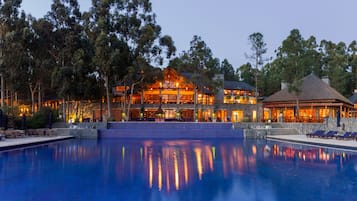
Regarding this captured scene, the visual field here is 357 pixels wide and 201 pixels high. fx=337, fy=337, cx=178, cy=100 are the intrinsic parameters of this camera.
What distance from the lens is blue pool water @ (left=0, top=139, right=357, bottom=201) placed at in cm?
781

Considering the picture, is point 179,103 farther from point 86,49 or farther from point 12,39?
point 12,39

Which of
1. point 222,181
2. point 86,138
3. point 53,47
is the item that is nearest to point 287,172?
point 222,181

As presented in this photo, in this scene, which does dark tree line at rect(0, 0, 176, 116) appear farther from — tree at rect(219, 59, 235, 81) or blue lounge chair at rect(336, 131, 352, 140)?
tree at rect(219, 59, 235, 81)

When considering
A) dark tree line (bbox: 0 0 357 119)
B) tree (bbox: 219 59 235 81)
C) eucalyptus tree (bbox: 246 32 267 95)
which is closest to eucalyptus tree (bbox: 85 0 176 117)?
dark tree line (bbox: 0 0 357 119)

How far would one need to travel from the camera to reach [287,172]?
35.3ft

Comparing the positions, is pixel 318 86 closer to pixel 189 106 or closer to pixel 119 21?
pixel 189 106

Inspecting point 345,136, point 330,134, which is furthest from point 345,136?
point 330,134

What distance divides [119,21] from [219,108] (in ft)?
48.4

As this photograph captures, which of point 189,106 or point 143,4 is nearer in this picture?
point 143,4

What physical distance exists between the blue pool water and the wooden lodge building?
16397 millimetres

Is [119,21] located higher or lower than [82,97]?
higher

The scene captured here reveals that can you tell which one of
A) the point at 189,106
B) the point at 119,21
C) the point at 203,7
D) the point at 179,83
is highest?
the point at 203,7

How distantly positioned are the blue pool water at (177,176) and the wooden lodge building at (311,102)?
16.4 m

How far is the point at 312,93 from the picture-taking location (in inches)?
1246
